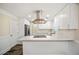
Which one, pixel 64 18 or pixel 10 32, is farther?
pixel 10 32

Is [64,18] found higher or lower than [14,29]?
higher

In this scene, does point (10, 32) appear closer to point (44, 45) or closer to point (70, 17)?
point (44, 45)

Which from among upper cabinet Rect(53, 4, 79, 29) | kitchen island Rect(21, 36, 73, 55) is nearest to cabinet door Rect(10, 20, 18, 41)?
kitchen island Rect(21, 36, 73, 55)

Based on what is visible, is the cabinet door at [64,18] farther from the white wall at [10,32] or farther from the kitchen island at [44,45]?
the white wall at [10,32]

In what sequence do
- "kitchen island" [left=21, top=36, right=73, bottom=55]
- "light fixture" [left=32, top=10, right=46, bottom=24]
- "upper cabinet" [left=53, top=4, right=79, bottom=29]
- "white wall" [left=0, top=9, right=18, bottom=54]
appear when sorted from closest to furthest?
"upper cabinet" [left=53, top=4, right=79, bottom=29]
"kitchen island" [left=21, top=36, right=73, bottom=55]
"white wall" [left=0, top=9, right=18, bottom=54]
"light fixture" [left=32, top=10, right=46, bottom=24]

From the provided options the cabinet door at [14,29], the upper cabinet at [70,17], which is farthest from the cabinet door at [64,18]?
the cabinet door at [14,29]

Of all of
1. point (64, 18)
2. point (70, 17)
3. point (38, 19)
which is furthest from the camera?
point (38, 19)

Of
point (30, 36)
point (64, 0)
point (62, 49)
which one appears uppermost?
point (64, 0)

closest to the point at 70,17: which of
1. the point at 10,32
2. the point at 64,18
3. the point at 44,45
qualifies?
the point at 64,18

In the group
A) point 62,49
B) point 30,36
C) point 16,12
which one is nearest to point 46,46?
point 62,49

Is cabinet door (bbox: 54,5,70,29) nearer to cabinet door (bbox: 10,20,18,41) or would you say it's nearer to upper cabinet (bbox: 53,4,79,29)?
upper cabinet (bbox: 53,4,79,29)

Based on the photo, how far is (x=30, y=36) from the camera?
10.3 ft

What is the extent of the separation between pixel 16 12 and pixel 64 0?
A: 8.88 feet
